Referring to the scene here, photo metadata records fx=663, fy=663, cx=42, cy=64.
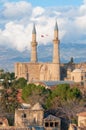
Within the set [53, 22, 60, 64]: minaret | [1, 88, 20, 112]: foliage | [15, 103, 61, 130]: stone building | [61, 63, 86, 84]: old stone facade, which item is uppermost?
[53, 22, 60, 64]: minaret

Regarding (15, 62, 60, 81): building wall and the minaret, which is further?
(15, 62, 60, 81): building wall

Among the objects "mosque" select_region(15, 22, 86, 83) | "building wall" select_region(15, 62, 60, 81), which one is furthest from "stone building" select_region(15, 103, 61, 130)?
"building wall" select_region(15, 62, 60, 81)

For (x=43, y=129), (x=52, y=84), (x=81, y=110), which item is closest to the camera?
(x=43, y=129)

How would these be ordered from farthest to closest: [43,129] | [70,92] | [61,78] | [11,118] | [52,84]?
[61,78] → [52,84] → [70,92] → [11,118] → [43,129]

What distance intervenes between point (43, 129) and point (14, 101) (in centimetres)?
1230

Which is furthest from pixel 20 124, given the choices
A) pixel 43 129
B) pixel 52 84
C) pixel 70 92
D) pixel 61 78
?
pixel 61 78

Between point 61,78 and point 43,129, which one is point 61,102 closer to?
point 43,129

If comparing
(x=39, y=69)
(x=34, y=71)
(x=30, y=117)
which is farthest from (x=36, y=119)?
(x=34, y=71)

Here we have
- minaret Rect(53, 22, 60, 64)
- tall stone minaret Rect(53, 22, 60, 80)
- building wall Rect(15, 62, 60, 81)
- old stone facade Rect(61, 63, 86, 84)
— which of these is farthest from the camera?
building wall Rect(15, 62, 60, 81)

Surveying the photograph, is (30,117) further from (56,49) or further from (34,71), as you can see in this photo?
(34,71)

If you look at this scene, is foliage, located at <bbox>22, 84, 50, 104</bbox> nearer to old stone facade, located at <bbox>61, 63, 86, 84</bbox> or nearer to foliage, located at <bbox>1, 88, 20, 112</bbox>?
foliage, located at <bbox>1, 88, 20, 112</bbox>

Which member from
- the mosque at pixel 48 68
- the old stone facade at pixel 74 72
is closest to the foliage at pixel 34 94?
the old stone facade at pixel 74 72

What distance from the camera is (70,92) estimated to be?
6397 centimetres

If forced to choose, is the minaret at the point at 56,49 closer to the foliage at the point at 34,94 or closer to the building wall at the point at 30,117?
the foliage at the point at 34,94
